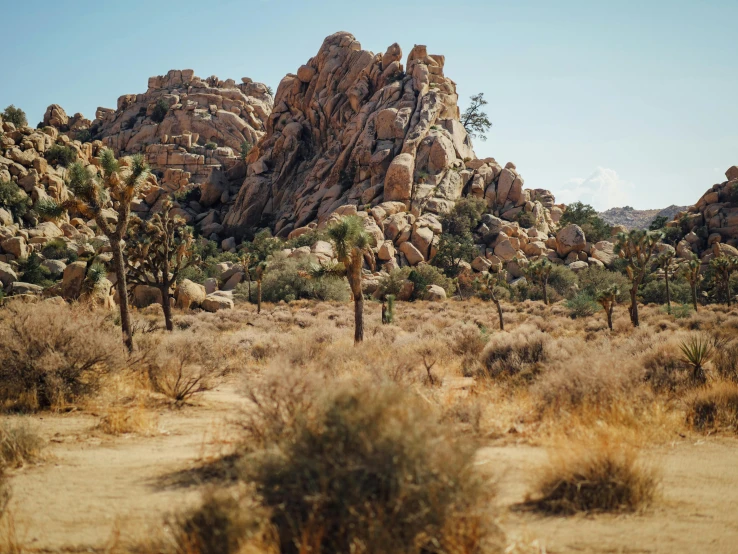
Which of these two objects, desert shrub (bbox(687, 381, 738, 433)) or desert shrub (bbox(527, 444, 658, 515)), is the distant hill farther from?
desert shrub (bbox(527, 444, 658, 515))

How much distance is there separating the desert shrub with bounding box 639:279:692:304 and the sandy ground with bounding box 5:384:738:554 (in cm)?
4898

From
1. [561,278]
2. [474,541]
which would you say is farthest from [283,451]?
[561,278]

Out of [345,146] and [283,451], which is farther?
[345,146]

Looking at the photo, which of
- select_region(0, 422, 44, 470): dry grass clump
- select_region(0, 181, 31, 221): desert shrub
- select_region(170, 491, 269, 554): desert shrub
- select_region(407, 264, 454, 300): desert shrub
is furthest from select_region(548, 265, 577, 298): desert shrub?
select_region(0, 181, 31, 221): desert shrub

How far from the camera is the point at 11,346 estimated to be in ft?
32.6

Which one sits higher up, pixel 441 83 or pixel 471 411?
pixel 441 83

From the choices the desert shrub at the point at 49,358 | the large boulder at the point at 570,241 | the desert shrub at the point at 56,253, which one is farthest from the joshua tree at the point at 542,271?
the desert shrub at the point at 56,253

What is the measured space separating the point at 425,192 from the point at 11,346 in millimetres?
60296

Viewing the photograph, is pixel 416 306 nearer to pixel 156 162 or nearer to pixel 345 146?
pixel 345 146

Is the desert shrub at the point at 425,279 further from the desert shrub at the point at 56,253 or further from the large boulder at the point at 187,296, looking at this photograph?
the desert shrub at the point at 56,253

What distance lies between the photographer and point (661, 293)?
5138cm

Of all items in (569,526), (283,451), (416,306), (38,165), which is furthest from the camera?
(38,165)

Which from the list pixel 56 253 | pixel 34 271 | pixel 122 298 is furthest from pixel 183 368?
pixel 56 253

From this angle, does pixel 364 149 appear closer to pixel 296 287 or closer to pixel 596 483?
pixel 296 287
